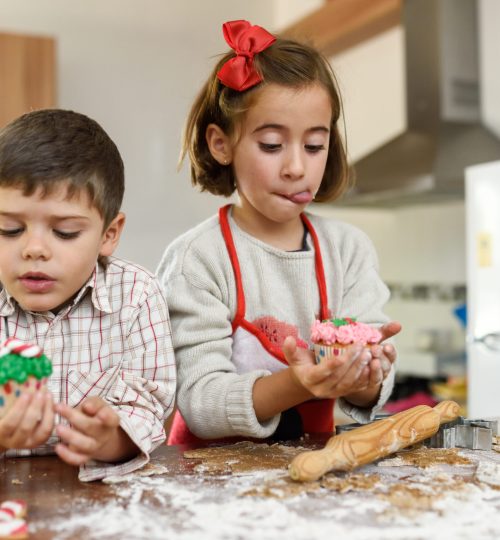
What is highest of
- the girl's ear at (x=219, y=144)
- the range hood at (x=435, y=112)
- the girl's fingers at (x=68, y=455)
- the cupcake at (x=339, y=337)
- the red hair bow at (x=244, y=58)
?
the range hood at (x=435, y=112)

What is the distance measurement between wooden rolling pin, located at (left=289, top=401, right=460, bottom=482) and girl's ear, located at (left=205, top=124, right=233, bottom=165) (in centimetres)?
53

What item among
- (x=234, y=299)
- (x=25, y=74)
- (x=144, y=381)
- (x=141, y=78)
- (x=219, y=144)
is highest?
(x=141, y=78)

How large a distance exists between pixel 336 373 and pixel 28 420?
14.2 inches

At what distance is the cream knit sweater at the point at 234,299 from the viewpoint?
1.12 metres

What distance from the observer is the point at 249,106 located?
1.22m

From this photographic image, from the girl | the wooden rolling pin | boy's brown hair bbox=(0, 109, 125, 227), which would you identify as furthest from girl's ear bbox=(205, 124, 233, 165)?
the wooden rolling pin

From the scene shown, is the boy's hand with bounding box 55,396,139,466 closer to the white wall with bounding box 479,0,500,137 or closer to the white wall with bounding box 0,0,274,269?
the white wall with bounding box 479,0,500,137

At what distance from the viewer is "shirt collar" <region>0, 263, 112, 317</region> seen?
1057 mm

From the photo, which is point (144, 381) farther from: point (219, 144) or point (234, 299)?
point (219, 144)

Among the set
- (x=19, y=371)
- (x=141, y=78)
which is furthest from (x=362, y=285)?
(x=141, y=78)

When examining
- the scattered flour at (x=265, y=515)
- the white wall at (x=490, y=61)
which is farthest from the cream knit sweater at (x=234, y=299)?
the white wall at (x=490, y=61)

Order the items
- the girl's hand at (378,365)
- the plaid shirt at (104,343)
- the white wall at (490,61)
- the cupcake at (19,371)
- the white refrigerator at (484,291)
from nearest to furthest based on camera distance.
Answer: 1. the cupcake at (19,371)
2. the girl's hand at (378,365)
3. the plaid shirt at (104,343)
4. the white refrigerator at (484,291)
5. the white wall at (490,61)

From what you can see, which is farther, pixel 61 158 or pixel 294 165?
pixel 294 165

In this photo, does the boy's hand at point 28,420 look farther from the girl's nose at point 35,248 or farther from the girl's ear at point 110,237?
the girl's ear at point 110,237
